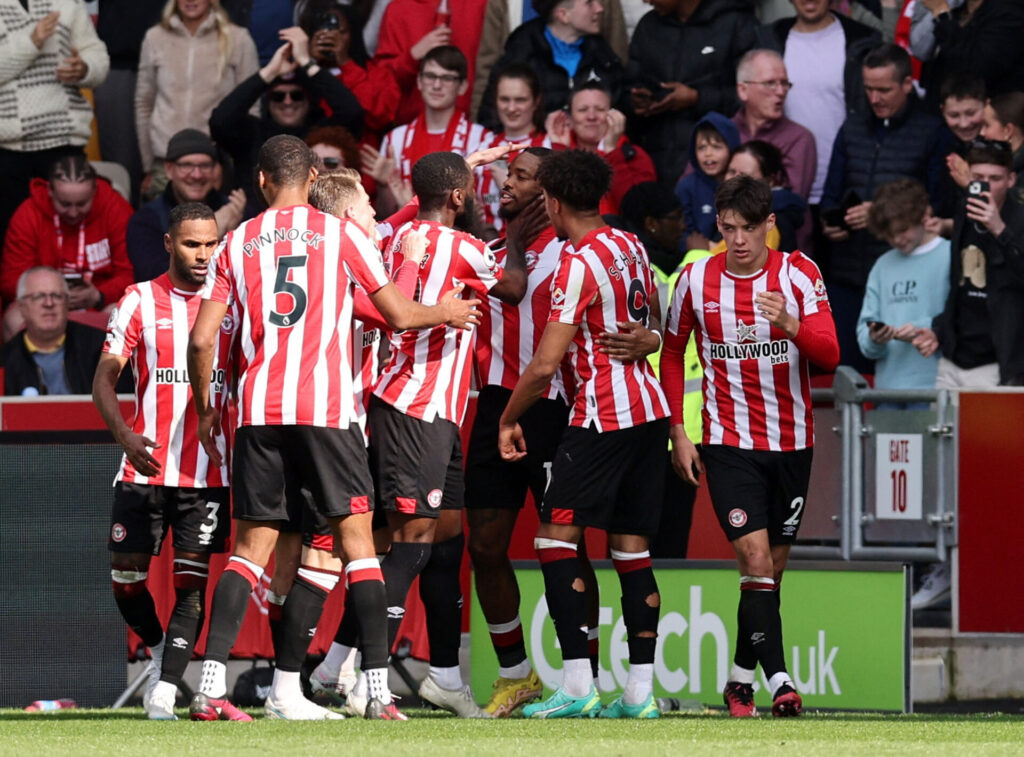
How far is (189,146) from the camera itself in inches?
440

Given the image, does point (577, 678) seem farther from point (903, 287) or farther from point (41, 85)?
point (41, 85)

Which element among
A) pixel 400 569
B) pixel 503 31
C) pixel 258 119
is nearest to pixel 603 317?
pixel 400 569

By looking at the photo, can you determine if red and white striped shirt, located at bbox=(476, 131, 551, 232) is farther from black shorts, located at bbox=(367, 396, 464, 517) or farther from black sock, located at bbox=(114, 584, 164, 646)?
black sock, located at bbox=(114, 584, 164, 646)

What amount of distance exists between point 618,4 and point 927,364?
3626 mm

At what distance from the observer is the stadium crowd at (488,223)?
7102 millimetres

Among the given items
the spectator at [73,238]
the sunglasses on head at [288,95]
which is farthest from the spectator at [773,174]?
the spectator at [73,238]

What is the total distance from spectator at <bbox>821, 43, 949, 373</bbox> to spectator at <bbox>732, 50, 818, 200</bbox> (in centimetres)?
25

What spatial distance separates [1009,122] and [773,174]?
1.40 meters

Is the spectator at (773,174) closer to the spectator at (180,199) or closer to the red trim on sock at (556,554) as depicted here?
the spectator at (180,199)

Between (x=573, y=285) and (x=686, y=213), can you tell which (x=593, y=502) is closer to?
Result: (x=573, y=285)

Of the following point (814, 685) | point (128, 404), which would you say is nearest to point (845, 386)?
point (814, 685)

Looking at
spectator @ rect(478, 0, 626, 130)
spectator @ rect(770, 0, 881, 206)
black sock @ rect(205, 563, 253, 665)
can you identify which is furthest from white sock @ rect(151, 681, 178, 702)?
spectator @ rect(770, 0, 881, 206)

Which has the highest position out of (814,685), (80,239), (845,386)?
(80,239)

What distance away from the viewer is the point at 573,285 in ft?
23.2
